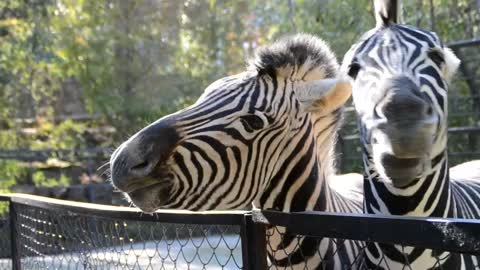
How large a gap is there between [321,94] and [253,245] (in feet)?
2.43

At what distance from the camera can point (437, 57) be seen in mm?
2307

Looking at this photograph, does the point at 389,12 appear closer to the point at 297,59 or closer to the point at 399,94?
the point at 297,59

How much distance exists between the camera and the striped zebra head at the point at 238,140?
2.40m

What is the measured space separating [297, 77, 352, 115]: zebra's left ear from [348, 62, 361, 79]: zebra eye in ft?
0.80

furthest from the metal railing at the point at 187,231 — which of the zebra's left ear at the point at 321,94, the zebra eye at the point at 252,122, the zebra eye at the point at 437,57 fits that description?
the zebra eye at the point at 437,57

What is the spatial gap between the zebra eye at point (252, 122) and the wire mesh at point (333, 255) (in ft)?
1.31

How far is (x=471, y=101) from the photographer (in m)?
9.68

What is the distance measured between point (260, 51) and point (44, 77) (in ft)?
42.6

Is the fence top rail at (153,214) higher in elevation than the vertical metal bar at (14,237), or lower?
higher

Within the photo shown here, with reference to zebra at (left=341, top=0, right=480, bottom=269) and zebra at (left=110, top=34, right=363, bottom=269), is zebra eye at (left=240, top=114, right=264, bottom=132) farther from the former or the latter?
zebra at (left=341, top=0, right=480, bottom=269)

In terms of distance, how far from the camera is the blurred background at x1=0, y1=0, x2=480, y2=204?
12.0m

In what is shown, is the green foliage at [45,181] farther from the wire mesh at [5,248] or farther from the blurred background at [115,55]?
the wire mesh at [5,248]

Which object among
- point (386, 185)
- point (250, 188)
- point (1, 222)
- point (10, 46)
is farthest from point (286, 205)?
point (10, 46)

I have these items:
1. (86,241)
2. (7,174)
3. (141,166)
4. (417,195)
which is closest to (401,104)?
(417,195)
